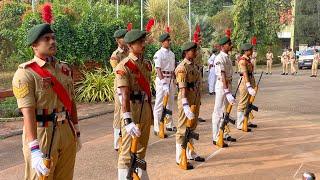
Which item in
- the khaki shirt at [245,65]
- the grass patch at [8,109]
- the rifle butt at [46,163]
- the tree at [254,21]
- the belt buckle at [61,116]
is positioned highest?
the tree at [254,21]

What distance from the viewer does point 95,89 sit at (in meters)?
13.0

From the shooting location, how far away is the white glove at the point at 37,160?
3.57m

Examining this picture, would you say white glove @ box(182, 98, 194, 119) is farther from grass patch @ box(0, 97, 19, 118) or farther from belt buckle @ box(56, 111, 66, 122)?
grass patch @ box(0, 97, 19, 118)

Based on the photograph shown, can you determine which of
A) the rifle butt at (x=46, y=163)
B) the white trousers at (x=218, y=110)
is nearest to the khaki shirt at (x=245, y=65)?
the white trousers at (x=218, y=110)

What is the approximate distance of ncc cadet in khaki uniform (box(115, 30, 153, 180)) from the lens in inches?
197

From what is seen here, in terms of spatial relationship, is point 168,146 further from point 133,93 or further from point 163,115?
point 133,93

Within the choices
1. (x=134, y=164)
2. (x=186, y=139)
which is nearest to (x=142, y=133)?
(x=134, y=164)

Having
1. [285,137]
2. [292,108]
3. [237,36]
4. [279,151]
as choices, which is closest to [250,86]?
[285,137]

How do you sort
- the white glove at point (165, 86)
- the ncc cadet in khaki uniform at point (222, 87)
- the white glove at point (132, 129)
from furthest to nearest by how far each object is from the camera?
the white glove at point (165, 86)
the ncc cadet in khaki uniform at point (222, 87)
the white glove at point (132, 129)

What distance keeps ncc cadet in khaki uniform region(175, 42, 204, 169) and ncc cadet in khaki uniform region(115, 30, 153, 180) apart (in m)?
1.24

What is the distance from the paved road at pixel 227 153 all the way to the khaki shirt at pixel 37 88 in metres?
2.50

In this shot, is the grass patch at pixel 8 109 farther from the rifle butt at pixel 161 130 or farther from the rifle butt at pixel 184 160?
the rifle butt at pixel 184 160

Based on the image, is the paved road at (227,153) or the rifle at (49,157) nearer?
the rifle at (49,157)

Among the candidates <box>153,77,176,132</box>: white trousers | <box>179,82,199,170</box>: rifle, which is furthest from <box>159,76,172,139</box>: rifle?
<box>179,82,199,170</box>: rifle
